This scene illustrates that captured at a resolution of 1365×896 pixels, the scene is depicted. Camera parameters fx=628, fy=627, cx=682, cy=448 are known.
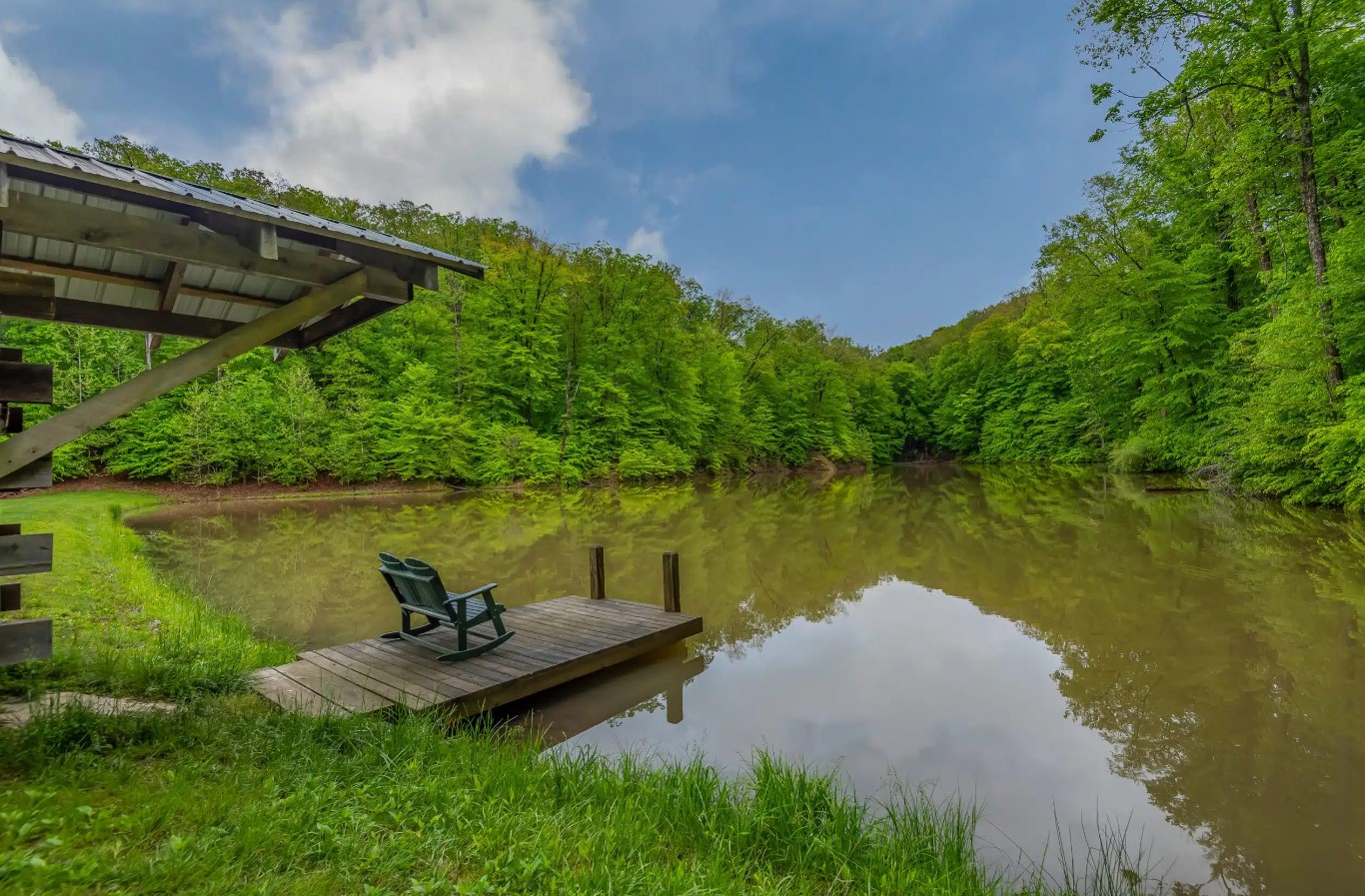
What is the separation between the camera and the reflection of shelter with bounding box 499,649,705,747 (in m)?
4.89

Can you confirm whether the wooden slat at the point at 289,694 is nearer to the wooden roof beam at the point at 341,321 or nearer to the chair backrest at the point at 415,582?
the chair backrest at the point at 415,582

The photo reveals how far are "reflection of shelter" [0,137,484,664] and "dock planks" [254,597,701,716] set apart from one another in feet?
5.49

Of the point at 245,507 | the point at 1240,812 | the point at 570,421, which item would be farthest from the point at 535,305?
the point at 1240,812

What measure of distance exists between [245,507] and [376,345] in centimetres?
970

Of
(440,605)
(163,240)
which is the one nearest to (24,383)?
(163,240)

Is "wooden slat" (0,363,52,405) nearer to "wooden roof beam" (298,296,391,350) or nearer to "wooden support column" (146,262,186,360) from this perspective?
"wooden support column" (146,262,186,360)

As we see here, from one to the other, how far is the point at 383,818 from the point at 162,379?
2715mm

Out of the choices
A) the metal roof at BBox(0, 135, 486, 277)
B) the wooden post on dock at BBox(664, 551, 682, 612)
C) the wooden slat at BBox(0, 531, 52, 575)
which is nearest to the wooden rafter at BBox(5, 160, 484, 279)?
the metal roof at BBox(0, 135, 486, 277)

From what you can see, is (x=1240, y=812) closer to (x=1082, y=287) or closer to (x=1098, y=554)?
(x=1098, y=554)

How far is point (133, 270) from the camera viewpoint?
3.94m

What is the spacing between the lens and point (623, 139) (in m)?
46.9

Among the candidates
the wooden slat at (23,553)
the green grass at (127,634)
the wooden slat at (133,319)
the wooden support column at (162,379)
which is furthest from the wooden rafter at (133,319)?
the green grass at (127,634)

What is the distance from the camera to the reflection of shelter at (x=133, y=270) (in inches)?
114

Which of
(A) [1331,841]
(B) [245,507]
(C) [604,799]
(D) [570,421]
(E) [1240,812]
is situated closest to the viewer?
(C) [604,799]
